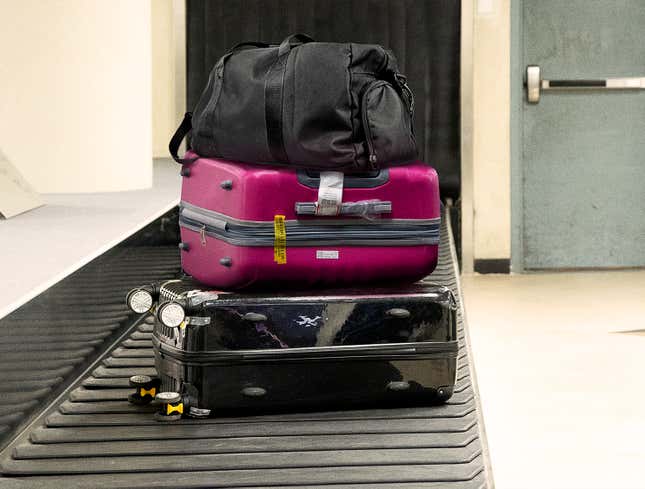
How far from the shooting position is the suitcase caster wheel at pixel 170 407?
175 cm

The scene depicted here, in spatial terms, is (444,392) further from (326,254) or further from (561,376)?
(561,376)

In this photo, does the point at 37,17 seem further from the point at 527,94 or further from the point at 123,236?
the point at 527,94

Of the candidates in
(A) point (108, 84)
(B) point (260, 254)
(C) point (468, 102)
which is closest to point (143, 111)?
(A) point (108, 84)

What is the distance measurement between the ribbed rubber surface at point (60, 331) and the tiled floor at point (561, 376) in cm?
100

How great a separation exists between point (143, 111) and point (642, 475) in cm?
274

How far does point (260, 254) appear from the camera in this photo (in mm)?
1953

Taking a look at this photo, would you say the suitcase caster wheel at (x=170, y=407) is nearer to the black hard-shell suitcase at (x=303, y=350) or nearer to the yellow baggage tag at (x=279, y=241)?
the black hard-shell suitcase at (x=303, y=350)

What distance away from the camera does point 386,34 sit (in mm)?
5758

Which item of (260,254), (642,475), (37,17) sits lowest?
(642,475)

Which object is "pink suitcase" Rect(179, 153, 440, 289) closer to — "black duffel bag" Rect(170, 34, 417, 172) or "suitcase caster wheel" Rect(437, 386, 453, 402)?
"black duffel bag" Rect(170, 34, 417, 172)

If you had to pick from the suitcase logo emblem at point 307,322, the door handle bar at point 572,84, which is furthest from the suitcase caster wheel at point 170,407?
the door handle bar at point 572,84

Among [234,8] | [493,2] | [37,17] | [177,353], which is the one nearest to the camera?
[177,353]

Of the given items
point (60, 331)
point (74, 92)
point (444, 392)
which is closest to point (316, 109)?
point (444, 392)

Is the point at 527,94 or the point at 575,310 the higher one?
the point at 527,94
